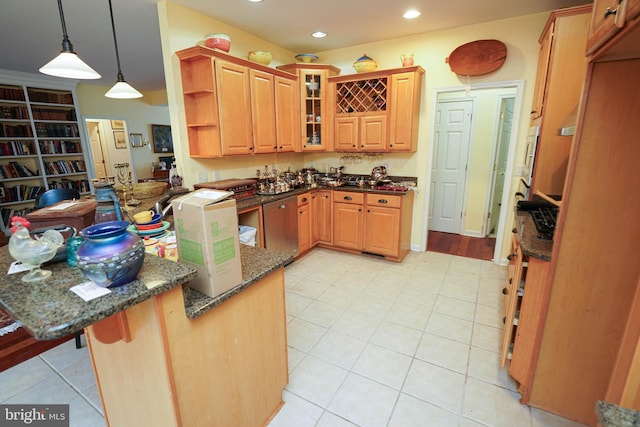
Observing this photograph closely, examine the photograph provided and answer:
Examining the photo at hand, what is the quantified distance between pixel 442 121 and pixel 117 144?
275 inches

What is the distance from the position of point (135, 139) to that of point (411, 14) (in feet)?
20.6

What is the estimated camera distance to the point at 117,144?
6863mm

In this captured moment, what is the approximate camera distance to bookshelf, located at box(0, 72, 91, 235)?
471cm

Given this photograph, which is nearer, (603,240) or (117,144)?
(603,240)

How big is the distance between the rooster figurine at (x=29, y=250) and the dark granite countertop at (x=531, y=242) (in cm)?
207

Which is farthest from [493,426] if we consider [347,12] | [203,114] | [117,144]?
[117,144]

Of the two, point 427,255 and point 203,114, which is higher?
point 203,114

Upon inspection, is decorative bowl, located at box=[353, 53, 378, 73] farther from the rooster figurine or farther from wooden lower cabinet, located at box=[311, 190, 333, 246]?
the rooster figurine

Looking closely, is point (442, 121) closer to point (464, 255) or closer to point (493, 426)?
point (464, 255)

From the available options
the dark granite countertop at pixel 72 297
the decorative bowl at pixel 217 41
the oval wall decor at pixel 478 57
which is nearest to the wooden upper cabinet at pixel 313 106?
the decorative bowl at pixel 217 41

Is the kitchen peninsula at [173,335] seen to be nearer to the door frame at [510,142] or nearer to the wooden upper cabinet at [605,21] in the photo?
the wooden upper cabinet at [605,21]

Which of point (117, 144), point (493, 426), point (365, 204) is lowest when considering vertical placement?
point (493, 426)

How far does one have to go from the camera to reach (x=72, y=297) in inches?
33.1

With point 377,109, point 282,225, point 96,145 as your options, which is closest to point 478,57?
point 377,109
